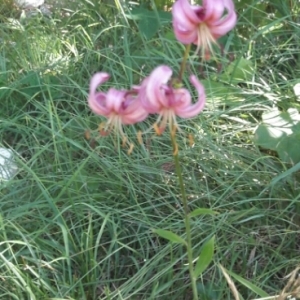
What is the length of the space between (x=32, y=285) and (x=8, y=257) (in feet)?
0.39

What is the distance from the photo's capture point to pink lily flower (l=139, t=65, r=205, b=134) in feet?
2.75

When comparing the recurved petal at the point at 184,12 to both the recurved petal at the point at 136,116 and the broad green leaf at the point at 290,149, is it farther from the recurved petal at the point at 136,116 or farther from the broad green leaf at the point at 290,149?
the broad green leaf at the point at 290,149

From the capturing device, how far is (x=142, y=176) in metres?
1.61

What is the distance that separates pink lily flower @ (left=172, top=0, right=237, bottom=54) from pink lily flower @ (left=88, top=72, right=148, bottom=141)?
10 centimetres

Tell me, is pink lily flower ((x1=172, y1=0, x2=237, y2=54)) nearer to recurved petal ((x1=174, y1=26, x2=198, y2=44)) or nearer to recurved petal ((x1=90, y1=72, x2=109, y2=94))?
recurved petal ((x1=174, y1=26, x2=198, y2=44))

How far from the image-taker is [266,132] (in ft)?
5.35

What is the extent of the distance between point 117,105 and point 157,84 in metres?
0.09

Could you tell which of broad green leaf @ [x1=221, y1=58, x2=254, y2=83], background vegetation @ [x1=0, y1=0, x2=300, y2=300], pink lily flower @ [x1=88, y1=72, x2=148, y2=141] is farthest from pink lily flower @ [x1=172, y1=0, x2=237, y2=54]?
broad green leaf @ [x1=221, y1=58, x2=254, y2=83]

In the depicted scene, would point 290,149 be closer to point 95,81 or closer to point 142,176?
point 142,176

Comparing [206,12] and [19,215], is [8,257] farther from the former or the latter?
[206,12]

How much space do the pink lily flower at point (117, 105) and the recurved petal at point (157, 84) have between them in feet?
0.14

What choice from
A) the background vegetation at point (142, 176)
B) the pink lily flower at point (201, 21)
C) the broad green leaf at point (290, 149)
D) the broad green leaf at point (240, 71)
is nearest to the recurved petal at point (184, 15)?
the pink lily flower at point (201, 21)

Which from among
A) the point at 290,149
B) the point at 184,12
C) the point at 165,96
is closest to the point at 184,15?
the point at 184,12

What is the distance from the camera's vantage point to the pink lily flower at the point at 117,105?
0.91m
